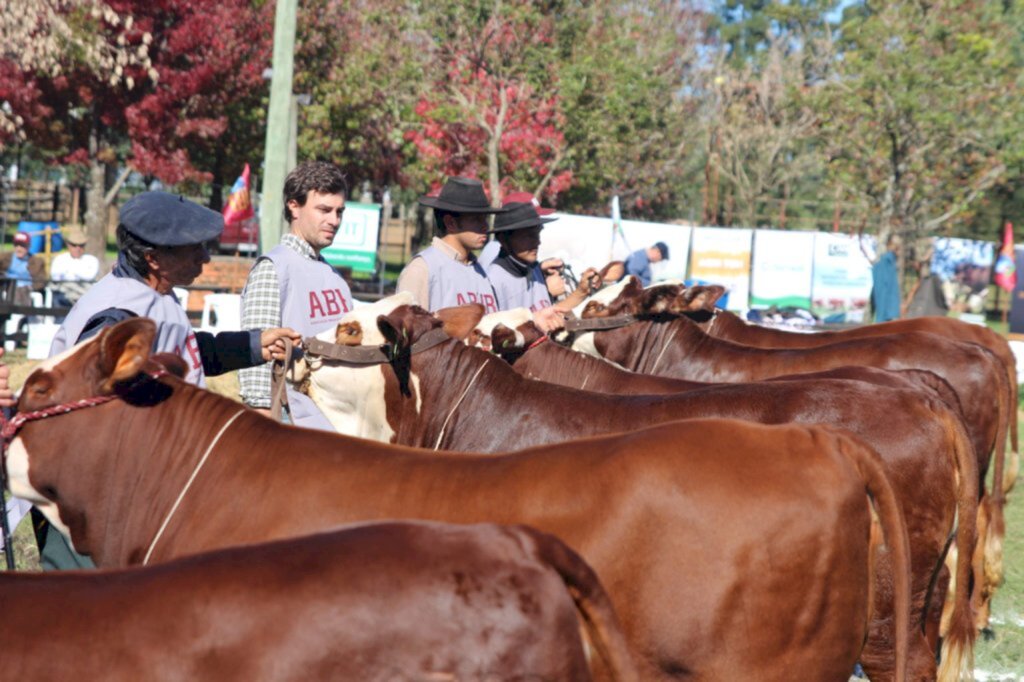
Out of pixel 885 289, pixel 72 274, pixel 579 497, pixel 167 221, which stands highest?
pixel 167 221

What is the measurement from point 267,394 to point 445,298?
134 centimetres

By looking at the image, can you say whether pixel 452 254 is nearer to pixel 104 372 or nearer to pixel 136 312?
pixel 136 312

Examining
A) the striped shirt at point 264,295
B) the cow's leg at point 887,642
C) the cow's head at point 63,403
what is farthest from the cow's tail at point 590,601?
the striped shirt at point 264,295

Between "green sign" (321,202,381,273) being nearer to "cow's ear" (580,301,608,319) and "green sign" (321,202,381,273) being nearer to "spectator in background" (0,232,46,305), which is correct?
"spectator in background" (0,232,46,305)

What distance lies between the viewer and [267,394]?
5590 millimetres

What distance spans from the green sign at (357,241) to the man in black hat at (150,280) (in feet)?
57.3

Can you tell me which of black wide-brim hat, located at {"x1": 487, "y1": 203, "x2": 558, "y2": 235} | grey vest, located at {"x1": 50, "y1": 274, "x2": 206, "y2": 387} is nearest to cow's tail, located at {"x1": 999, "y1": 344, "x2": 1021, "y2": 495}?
black wide-brim hat, located at {"x1": 487, "y1": 203, "x2": 558, "y2": 235}

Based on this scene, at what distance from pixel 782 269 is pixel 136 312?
23797 millimetres

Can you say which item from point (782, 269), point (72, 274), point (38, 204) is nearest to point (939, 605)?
point (72, 274)

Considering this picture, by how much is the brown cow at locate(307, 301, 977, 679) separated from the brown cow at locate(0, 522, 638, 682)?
7.91ft

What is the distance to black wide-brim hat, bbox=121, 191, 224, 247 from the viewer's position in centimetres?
437

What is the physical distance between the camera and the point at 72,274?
19844 mm

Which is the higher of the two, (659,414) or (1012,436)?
(659,414)

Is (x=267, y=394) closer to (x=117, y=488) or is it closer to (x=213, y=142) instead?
(x=117, y=488)
